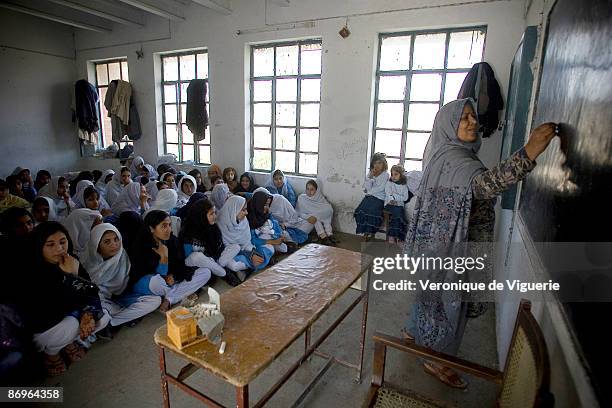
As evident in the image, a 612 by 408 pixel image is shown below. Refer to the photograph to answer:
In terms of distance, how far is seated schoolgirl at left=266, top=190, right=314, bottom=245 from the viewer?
4.33 metres

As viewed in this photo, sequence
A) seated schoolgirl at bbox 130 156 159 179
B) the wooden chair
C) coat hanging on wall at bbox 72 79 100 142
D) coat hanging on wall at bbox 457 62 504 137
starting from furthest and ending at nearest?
coat hanging on wall at bbox 72 79 100 142 < seated schoolgirl at bbox 130 156 159 179 < coat hanging on wall at bbox 457 62 504 137 < the wooden chair

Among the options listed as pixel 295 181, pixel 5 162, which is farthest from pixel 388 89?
pixel 5 162

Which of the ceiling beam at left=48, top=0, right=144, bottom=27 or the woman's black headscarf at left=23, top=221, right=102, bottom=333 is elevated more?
the ceiling beam at left=48, top=0, right=144, bottom=27

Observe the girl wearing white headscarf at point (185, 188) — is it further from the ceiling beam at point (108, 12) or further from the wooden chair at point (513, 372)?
the wooden chair at point (513, 372)

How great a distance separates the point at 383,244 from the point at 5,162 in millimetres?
7095

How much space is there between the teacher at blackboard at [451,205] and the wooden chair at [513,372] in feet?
1.87

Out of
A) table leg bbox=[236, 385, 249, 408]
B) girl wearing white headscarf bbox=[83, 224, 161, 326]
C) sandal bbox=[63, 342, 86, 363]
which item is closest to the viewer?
table leg bbox=[236, 385, 249, 408]

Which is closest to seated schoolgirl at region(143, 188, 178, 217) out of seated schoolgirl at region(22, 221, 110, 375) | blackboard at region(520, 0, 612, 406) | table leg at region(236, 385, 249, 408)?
seated schoolgirl at region(22, 221, 110, 375)

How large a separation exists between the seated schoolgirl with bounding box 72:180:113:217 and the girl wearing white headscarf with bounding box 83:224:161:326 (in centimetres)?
152

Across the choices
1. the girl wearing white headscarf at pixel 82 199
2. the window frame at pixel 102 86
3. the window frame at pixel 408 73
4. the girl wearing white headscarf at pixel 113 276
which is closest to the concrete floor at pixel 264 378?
the girl wearing white headscarf at pixel 113 276

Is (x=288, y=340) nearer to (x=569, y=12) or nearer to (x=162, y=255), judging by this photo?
(x=569, y=12)

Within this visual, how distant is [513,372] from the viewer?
104cm

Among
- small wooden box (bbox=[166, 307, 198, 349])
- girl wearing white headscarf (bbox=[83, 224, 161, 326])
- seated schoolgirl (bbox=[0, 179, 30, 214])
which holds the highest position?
small wooden box (bbox=[166, 307, 198, 349])

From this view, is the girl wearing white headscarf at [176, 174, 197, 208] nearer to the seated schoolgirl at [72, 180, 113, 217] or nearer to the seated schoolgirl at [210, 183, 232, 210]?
the seated schoolgirl at [210, 183, 232, 210]
